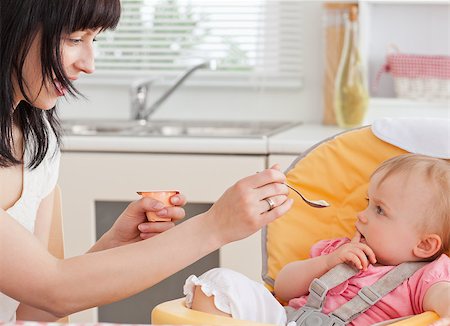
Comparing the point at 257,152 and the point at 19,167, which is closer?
the point at 19,167

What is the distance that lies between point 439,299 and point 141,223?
57 centimetres

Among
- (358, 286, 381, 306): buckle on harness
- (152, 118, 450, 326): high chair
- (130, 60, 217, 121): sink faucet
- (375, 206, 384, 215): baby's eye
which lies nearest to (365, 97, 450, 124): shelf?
(130, 60, 217, 121): sink faucet

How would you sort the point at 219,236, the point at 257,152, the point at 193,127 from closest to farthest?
the point at 219,236
the point at 257,152
the point at 193,127

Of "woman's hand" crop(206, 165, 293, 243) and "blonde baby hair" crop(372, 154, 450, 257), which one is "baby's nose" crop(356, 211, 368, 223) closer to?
"blonde baby hair" crop(372, 154, 450, 257)

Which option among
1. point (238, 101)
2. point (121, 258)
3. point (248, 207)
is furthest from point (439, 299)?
point (238, 101)

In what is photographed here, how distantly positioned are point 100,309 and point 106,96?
94 cm

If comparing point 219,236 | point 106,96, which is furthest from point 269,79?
point 219,236

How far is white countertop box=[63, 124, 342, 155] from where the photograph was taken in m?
2.67

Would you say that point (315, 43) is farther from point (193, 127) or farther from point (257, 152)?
point (257, 152)

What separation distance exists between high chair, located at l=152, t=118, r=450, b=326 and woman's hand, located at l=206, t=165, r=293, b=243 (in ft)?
1.33

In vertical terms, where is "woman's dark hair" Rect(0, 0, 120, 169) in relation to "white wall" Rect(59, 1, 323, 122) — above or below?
above

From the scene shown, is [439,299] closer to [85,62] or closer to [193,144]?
[85,62]

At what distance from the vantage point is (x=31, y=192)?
5.82 feet

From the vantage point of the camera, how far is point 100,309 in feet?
9.50
